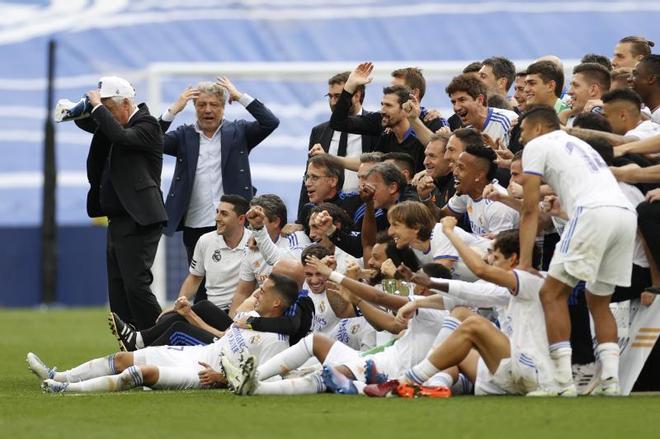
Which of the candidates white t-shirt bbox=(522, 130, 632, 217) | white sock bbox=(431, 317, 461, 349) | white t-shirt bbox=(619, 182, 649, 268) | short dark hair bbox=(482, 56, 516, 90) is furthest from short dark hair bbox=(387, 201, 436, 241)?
short dark hair bbox=(482, 56, 516, 90)

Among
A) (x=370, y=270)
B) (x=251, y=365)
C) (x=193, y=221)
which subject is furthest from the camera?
(x=193, y=221)

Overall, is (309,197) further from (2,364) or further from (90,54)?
(90,54)

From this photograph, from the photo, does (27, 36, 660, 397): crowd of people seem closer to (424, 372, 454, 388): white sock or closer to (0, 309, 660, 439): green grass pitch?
(424, 372, 454, 388): white sock

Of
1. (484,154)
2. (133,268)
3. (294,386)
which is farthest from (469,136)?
(133,268)

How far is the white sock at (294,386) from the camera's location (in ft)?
32.2

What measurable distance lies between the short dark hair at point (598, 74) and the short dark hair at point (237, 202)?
3.16 meters

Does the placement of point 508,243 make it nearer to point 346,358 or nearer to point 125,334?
point 346,358

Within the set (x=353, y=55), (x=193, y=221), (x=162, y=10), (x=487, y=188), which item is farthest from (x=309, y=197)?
(x=162, y=10)

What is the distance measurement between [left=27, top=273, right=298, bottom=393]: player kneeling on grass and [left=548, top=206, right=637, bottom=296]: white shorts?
238 centimetres

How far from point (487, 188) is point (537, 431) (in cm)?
285

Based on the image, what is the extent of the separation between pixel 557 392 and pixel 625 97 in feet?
8.38

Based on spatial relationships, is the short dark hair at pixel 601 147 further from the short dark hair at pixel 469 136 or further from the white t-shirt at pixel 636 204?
the short dark hair at pixel 469 136

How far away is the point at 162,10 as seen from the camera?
3934cm

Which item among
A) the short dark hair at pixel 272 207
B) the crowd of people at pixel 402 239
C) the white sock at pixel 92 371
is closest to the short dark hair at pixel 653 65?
the crowd of people at pixel 402 239
